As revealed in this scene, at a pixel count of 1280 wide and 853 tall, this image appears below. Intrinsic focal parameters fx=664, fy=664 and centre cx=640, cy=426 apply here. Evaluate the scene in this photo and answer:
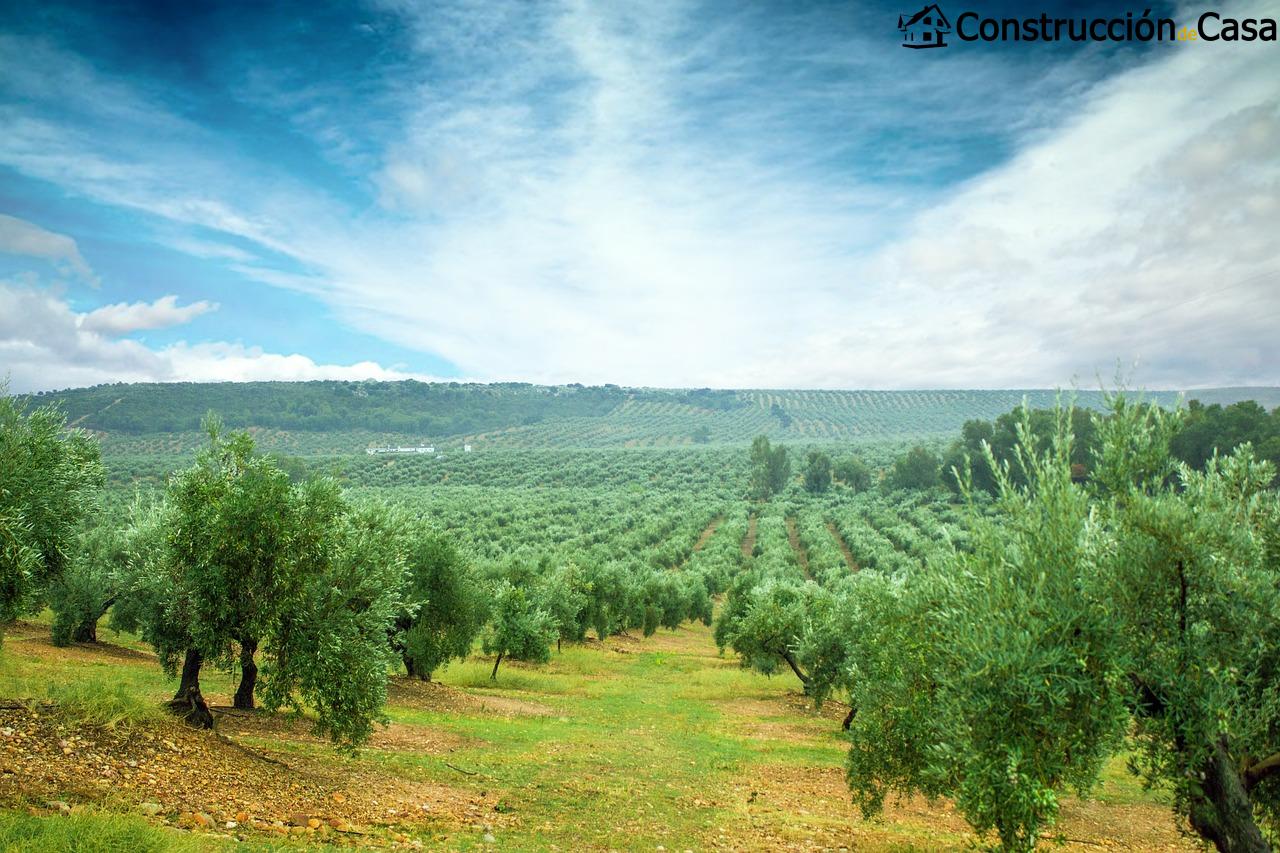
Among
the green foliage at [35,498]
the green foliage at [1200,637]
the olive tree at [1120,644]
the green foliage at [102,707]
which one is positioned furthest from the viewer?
the green foliage at [35,498]

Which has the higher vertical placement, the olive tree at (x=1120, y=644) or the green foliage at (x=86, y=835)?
the olive tree at (x=1120, y=644)

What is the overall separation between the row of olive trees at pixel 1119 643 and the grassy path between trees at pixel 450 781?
8.27 ft

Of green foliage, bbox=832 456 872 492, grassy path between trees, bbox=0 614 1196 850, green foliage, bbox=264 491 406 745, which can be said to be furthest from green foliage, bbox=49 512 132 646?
green foliage, bbox=832 456 872 492

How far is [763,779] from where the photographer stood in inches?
871

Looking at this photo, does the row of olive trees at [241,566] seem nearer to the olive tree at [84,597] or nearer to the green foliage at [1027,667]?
the green foliage at [1027,667]

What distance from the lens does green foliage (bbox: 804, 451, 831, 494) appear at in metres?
145

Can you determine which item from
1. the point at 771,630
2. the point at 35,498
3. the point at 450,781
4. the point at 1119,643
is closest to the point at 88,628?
the point at 35,498

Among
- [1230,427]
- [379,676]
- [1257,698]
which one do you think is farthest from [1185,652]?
[1230,427]

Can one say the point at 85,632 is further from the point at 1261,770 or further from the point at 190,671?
the point at 1261,770

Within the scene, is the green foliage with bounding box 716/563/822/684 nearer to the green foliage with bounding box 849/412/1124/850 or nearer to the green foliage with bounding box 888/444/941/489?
the green foliage with bounding box 849/412/1124/850

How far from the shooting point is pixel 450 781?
1791 centimetres

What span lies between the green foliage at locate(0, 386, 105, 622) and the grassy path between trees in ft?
8.93

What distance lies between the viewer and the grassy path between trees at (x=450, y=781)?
11727 millimetres

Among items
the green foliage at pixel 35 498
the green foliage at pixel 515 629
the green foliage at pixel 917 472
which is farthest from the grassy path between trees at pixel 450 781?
the green foliage at pixel 917 472
